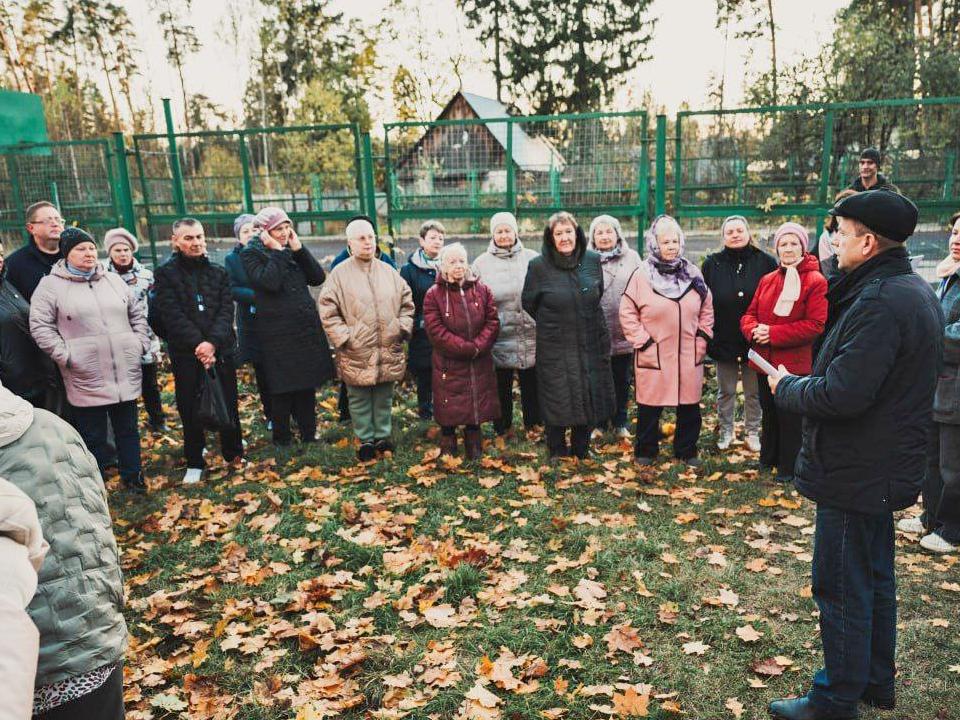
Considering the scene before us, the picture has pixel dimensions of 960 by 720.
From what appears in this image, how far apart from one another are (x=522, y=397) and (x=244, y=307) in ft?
9.58

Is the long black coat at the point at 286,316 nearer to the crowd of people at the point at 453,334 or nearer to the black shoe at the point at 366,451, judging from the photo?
the crowd of people at the point at 453,334

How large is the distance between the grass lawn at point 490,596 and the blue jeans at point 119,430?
0.27 m

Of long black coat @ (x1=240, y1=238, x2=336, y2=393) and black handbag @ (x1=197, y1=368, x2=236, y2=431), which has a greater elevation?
long black coat @ (x1=240, y1=238, x2=336, y2=393)

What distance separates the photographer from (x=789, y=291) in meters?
5.47

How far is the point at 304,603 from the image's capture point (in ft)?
13.2

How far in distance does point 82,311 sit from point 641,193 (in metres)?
6.07

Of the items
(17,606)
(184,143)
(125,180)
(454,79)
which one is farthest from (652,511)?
(454,79)

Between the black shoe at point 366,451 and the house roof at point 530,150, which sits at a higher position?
the house roof at point 530,150

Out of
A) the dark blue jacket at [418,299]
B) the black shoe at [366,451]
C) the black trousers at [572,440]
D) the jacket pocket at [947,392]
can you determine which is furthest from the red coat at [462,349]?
the jacket pocket at [947,392]

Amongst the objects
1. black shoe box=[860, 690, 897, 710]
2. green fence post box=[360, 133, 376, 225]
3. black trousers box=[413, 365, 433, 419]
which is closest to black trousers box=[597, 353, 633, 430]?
black trousers box=[413, 365, 433, 419]

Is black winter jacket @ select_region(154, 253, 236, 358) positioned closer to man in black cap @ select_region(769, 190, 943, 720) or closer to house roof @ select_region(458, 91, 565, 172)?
house roof @ select_region(458, 91, 565, 172)

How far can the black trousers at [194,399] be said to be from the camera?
231 inches

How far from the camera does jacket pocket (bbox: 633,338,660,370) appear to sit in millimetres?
5812

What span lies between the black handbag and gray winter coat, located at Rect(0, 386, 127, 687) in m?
3.76
